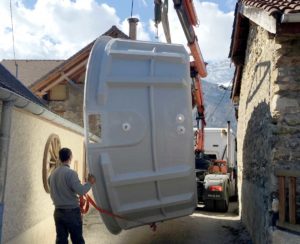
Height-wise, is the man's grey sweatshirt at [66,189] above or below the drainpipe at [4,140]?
below

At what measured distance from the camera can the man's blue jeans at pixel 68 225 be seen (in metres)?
5.62

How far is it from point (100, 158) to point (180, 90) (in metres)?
1.55

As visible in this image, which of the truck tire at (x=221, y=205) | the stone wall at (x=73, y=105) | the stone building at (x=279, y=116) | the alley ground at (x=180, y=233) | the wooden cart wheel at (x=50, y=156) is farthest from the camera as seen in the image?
the stone wall at (x=73, y=105)

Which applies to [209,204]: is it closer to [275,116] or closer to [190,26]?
[190,26]

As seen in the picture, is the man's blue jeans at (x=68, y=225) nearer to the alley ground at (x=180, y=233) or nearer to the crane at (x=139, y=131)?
the crane at (x=139, y=131)

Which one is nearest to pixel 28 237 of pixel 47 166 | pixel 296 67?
pixel 47 166

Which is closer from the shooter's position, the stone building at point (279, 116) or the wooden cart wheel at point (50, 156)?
the stone building at point (279, 116)

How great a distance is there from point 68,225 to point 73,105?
1271 centimetres

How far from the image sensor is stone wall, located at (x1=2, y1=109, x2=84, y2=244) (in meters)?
5.16

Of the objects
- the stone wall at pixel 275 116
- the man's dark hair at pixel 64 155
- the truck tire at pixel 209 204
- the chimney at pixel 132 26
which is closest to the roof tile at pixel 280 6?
the stone wall at pixel 275 116

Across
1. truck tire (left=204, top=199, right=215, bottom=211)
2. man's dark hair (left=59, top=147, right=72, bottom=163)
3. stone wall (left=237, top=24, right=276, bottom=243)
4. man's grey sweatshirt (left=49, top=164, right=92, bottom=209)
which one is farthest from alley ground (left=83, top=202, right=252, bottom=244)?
man's dark hair (left=59, top=147, right=72, bottom=163)

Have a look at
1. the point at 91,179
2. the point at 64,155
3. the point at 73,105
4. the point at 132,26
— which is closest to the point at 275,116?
the point at 91,179

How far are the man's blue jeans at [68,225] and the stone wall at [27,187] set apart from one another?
19.6 inches

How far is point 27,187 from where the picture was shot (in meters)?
5.82
